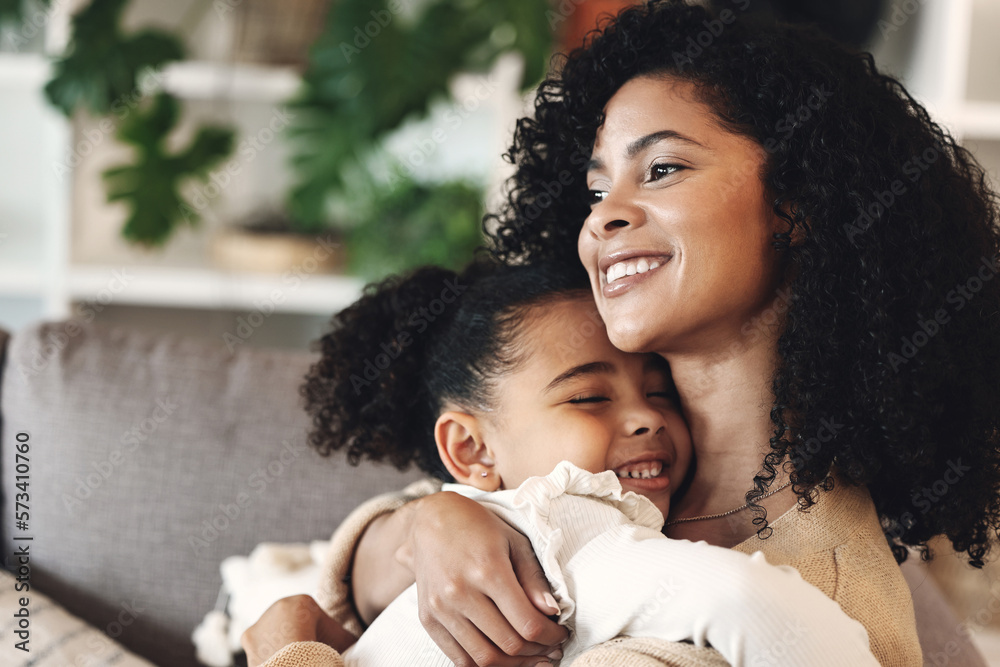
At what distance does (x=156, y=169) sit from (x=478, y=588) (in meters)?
1.97

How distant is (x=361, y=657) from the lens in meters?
1.02

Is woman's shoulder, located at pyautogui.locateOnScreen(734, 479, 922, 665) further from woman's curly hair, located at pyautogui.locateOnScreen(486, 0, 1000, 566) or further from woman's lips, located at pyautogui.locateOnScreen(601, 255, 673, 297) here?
woman's lips, located at pyautogui.locateOnScreen(601, 255, 673, 297)

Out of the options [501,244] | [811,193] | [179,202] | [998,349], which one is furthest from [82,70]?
[998,349]

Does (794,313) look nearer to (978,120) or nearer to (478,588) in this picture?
(478,588)

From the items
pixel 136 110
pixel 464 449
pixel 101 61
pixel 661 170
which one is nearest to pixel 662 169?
pixel 661 170

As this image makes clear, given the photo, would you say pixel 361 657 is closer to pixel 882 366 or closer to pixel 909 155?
pixel 882 366

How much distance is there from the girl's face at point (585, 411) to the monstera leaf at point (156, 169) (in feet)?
5.41

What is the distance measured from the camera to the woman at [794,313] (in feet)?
3.12

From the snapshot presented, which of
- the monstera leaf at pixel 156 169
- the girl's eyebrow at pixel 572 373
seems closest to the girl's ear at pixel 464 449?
the girl's eyebrow at pixel 572 373

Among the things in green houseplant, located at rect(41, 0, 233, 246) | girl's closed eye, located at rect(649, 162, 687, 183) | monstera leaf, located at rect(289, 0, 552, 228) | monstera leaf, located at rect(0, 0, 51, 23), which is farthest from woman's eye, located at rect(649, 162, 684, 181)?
monstera leaf, located at rect(0, 0, 51, 23)

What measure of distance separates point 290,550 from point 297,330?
165 centimetres

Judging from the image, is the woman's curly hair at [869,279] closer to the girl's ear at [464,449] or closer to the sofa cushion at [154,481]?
the girl's ear at [464,449]

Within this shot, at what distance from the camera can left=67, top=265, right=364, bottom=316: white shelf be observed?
2486 millimetres

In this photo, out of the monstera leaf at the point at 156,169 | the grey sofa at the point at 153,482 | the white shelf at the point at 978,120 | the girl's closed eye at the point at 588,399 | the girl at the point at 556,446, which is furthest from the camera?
the monstera leaf at the point at 156,169
